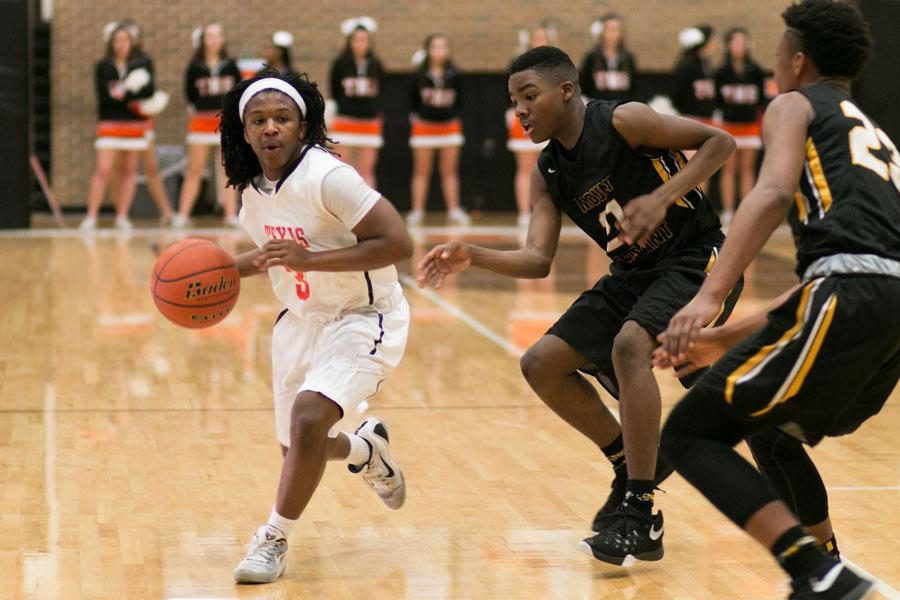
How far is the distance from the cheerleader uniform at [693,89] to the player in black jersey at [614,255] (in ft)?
38.5

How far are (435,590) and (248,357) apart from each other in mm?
4327

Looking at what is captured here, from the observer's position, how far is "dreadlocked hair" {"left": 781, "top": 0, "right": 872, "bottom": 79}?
3.81 meters

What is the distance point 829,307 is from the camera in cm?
365

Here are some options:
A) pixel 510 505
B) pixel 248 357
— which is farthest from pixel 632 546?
pixel 248 357

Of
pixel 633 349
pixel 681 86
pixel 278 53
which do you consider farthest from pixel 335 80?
pixel 633 349

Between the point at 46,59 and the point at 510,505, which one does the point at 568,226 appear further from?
the point at 510,505

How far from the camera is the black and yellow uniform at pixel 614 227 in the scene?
4812mm

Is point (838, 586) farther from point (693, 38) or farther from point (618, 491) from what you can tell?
point (693, 38)

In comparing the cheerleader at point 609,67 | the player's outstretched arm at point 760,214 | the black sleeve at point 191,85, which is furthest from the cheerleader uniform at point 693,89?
the player's outstretched arm at point 760,214

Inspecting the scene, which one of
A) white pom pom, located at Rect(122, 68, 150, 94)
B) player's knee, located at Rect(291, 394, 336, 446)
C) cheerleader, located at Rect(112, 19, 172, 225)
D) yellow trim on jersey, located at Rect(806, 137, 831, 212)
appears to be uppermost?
yellow trim on jersey, located at Rect(806, 137, 831, 212)

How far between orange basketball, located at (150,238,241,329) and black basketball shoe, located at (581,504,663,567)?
146 centimetres

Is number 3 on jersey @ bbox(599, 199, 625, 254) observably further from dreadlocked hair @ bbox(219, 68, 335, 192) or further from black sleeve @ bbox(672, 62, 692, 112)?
black sleeve @ bbox(672, 62, 692, 112)

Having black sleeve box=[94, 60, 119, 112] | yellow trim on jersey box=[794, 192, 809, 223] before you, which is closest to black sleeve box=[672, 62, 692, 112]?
black sleeve box=[94, 60, 119, 112]

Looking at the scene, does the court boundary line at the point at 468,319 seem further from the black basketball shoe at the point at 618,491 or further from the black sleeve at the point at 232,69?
the black sleeve at the point at 232,69
